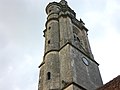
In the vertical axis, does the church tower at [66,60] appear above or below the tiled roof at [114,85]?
above

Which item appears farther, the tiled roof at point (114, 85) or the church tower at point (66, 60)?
the church tower at point (66, 60)

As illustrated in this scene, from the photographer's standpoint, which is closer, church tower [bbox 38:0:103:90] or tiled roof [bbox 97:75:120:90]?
tiled roof [bbox 97:75:120:90]

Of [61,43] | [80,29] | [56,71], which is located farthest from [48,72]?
[80,29]

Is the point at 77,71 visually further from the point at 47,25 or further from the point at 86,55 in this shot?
the point at 47,25

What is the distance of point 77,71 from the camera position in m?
17.6

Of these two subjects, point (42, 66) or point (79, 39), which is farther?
point (79, 39)

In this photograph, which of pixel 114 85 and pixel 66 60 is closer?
pixel 114 85

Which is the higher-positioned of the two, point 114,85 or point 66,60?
point 66,60

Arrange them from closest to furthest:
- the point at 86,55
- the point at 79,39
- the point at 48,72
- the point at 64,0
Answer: the point at 48,72 → the point at 86,55 → the point at 79,39 → the point at 64,0

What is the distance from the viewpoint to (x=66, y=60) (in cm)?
1838

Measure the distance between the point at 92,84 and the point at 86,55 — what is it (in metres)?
3.12

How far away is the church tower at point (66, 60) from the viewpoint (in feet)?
56.0

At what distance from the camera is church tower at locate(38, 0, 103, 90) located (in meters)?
17.1

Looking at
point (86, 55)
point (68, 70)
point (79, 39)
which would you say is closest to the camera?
point (68, 70)
